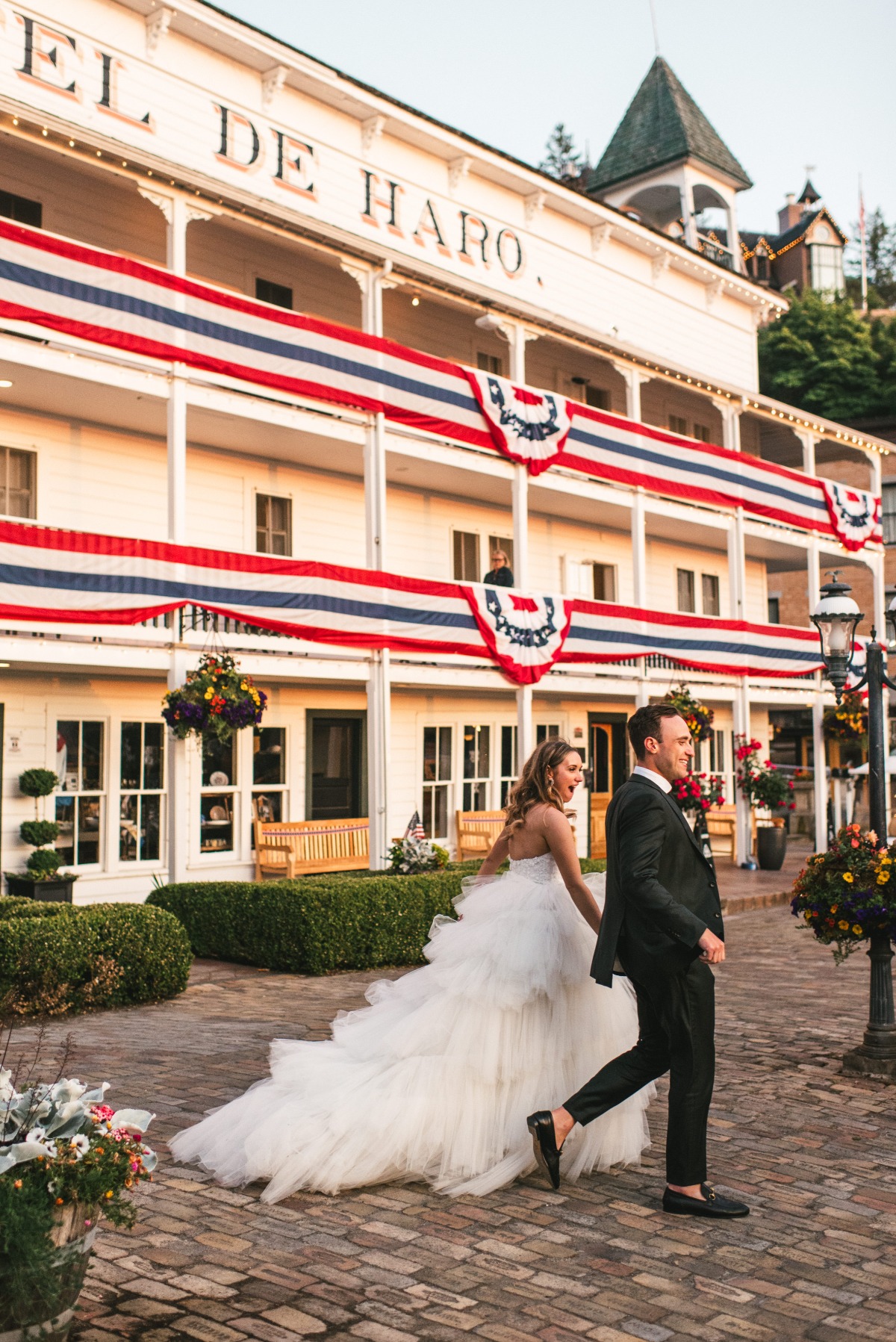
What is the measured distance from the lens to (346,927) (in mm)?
12359

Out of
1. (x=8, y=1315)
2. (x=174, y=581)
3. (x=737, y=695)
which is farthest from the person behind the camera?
(x=737, y=695)

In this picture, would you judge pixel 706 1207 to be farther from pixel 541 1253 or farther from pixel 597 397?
pixel 597 397

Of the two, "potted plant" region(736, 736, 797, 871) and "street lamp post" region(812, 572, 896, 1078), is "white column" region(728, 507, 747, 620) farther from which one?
"street lamp post" region(812, 572, 896, 1078)

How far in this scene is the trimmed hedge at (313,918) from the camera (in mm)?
12219

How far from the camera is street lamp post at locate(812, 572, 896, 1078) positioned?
7.99 meters

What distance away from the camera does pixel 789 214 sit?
80.2 meters

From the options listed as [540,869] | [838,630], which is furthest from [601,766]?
[540,869]

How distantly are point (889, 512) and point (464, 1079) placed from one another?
36967 millimetres

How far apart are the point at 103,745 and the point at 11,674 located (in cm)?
157

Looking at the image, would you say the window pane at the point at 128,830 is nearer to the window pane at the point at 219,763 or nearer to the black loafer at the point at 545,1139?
the window pane at the point at 219,763

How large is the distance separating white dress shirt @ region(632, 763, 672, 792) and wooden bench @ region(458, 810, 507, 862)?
15066 mm

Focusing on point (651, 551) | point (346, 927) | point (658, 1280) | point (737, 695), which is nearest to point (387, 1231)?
point (658, 1280)

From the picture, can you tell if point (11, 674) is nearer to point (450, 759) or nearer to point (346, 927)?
point (346, 927)

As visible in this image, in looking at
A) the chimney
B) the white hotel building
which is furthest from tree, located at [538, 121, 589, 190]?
the white hotel building
